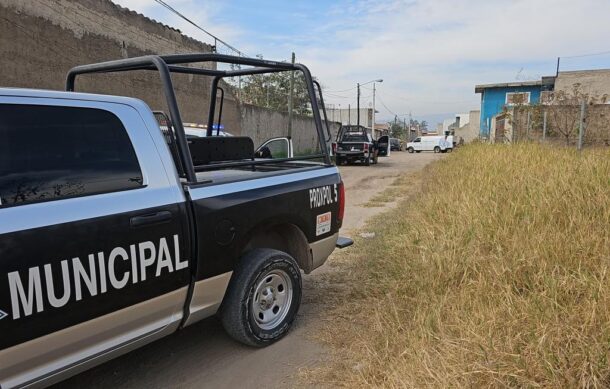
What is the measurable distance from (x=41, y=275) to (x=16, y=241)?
182 millimetres

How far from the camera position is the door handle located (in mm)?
2363

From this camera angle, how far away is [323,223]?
3.88 m

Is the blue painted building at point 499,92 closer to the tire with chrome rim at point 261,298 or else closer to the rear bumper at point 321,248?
the rear bumper at point 321,248

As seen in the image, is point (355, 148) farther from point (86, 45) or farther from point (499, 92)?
point (499, 92)

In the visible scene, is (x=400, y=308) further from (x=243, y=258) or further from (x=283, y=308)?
(x=243, y=258)

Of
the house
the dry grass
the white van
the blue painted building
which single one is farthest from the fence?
the white van

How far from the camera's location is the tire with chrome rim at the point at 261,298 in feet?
10.4

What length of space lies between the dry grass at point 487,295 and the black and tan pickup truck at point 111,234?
0.93m

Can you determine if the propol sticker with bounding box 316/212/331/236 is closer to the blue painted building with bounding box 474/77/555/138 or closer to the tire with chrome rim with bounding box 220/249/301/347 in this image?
the tire with chrome rim with bounding box 220/249/301/347

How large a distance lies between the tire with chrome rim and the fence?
36.6ft

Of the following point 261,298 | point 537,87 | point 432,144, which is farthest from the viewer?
point 432,144

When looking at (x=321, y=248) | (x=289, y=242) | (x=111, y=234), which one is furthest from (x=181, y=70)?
(x=111, y=234)

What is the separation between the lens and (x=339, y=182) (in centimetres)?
410

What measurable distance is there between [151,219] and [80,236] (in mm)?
394
